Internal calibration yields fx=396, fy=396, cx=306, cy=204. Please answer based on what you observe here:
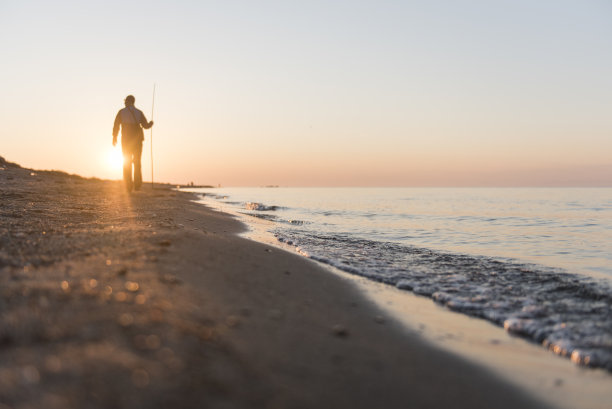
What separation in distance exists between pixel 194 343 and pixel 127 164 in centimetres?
1326

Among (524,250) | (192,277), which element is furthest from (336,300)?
(524,250)

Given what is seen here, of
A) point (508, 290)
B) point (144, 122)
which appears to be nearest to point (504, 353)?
point (508, 290)

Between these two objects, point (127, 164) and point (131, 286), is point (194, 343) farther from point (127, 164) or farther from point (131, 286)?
point (127, 164)

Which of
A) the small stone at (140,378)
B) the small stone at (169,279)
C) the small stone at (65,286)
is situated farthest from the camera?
the small stone at (169,279)

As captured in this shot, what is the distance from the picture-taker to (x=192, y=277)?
10.5ft

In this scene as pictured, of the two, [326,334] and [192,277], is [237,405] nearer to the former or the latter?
[326,334]

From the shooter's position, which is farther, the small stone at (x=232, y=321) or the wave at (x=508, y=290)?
the wave at (x=508, y=290)

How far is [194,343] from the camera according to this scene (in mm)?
1973

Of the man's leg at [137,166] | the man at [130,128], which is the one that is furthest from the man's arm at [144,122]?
the man's leg at [137,166]

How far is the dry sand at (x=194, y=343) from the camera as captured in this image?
1.57 metres

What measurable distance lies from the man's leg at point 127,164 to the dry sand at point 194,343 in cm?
991

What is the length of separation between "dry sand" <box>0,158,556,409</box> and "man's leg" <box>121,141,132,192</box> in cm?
991

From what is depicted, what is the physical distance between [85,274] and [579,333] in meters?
3.92

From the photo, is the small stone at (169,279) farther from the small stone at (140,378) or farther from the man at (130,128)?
the man at (130,128)
